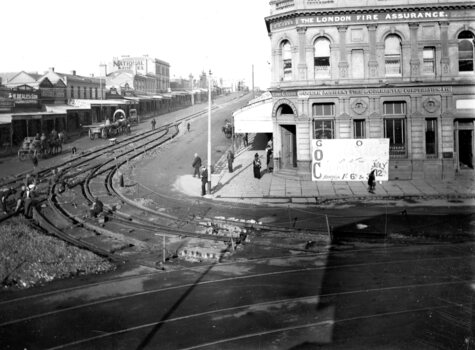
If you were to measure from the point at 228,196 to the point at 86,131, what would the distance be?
34863 mm

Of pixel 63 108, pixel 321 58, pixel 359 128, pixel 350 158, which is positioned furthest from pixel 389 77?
pixel 63 108

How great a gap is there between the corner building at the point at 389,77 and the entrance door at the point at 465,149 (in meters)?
0.19

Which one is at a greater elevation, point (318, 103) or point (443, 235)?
point (318, 103)

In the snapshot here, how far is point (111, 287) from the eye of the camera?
13438 mm

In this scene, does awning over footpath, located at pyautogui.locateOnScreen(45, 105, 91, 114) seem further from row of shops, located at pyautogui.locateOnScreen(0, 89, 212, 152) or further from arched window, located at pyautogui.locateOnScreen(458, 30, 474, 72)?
arched window, located at pyautogui.locateOnScreen(458, 30, 474, 72)

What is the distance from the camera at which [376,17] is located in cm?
3100

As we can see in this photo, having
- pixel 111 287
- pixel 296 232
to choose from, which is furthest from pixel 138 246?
pixel 296 232

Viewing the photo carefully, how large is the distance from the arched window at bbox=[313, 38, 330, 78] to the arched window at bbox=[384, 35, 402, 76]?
12.1 ft

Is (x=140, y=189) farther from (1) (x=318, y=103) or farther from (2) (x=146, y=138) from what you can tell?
(2) (x=146, y=138)

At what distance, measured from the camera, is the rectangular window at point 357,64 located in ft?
104

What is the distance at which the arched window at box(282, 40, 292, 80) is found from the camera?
32.8 meters

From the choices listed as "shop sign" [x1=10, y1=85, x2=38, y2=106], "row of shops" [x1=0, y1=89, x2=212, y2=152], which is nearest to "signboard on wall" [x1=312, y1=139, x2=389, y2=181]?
"row of shops" [x1=0, y1=89, x2=212, y2=152]

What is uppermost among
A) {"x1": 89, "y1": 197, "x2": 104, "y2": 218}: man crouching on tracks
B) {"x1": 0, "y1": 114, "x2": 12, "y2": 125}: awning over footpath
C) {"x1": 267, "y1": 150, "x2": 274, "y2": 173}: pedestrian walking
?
{"x1": 0, "y1": 114, "x2": 12, "y2": 125}: awning over footpath

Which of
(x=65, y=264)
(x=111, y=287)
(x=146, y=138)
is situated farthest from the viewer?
(x=146, y=138)
